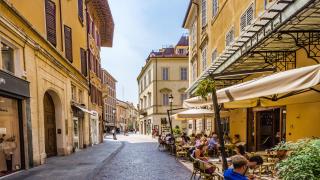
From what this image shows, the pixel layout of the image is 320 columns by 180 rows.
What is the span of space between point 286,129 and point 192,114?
18.7 ft

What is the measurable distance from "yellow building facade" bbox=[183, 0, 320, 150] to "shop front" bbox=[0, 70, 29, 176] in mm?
6815

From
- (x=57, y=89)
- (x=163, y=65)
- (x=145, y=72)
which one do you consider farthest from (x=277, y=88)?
(x=145, y=72)

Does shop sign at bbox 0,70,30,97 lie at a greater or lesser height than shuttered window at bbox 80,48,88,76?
lesser

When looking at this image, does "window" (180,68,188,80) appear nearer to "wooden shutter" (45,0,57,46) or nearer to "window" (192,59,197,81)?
"window" (192,59,197,81)

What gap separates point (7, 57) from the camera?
10500 millimetres

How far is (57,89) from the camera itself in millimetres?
15797

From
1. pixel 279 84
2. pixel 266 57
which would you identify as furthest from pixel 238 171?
pixel 266 57

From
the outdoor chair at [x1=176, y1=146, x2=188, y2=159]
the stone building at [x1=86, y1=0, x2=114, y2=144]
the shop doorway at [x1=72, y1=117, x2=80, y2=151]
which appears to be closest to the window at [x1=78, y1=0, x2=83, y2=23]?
the stone building at [x1=86, y1=0, x2=114, y2=144]

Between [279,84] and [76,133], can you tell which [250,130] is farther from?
[76,133]

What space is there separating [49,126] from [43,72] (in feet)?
11.5

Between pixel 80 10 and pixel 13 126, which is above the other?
pixel 80 10

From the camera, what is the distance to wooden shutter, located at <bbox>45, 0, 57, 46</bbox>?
47.7 feet

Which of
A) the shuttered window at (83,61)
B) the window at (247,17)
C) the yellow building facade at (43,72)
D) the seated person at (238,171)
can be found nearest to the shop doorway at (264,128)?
the window at (247,17)

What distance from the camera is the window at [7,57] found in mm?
10067
